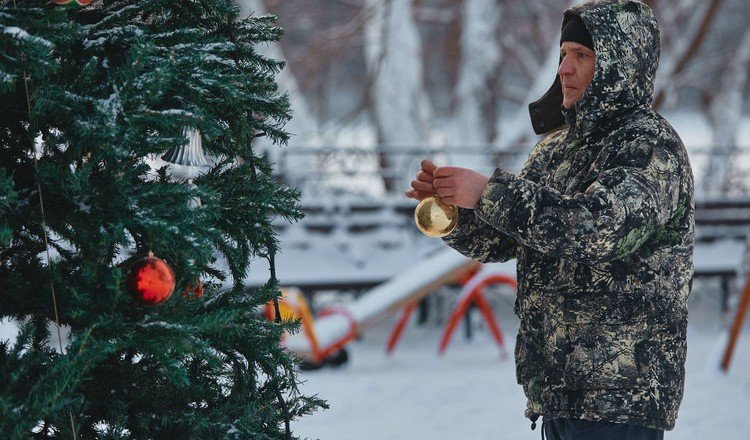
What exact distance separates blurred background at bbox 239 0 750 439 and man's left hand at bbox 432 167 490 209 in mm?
3202

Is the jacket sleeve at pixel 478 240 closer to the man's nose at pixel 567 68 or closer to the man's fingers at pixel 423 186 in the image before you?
the man's fingers at pixel 423 186

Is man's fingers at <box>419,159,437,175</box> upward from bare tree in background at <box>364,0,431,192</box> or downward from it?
downward

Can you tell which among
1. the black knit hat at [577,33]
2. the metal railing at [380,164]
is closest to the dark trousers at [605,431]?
the black knit hat at [577,33]

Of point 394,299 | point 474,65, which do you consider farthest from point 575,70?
point 474,65

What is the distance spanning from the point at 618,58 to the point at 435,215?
596 millimetres

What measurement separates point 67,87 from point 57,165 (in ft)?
0.55

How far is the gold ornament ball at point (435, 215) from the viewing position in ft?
8.47

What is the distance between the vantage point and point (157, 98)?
7.05ft

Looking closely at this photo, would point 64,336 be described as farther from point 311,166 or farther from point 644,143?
point 311,166

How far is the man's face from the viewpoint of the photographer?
264cm

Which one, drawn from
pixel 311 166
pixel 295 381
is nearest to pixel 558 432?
pixel 295 381

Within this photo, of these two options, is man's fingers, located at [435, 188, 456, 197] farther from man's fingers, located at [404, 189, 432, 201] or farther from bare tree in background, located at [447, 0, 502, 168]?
bare tree in background, located at [447, 0, 502, 168]

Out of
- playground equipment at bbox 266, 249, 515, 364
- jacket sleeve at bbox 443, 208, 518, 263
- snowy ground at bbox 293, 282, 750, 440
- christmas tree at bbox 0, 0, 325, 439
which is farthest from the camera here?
playground equipment at bbox 266, 249, 515, 364

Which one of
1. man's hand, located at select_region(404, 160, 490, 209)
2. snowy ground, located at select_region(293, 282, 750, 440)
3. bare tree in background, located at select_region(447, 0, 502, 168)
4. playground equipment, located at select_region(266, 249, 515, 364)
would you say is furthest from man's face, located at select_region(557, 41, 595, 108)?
bare tree in background, located at select_region(447, 0, 502, 168)
